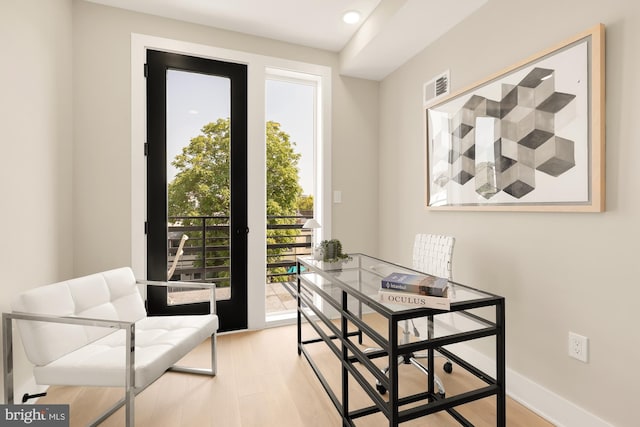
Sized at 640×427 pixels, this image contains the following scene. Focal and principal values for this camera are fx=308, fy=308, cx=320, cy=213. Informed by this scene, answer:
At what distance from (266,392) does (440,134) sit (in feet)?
7.47

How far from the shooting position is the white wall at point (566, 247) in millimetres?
1394

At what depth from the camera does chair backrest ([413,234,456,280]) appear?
2.05 m

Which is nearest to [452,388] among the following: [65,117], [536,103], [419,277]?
[419,277]

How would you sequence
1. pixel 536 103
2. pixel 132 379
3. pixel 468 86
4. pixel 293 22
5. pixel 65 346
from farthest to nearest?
pixel 293 22, pixel 468 86, pixel 536 103, pixel 65 346, pixel 132 379

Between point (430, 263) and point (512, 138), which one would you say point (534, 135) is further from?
point (430, 263)

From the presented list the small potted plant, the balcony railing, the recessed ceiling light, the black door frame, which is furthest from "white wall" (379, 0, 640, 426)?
the balcony railing

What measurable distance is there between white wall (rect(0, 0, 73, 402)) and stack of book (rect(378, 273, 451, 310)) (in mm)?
1997

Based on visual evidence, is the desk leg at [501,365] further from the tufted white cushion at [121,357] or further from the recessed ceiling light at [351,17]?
the recessed ceiling light at [351,17]

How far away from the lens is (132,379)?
1.43 metres

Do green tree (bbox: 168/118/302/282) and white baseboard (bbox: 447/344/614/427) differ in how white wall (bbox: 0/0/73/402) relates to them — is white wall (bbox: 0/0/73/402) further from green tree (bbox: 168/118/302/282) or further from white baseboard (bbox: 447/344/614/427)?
white baseboard (bbox: 447/344/614/427)

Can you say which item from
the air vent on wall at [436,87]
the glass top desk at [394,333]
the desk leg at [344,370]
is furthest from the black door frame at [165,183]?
the air vent on wall at [436,87]

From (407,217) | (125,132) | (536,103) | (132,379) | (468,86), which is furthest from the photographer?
(407,217)

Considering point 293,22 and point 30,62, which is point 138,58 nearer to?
point 30,62

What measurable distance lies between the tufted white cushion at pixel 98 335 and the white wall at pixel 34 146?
0.89 ft
